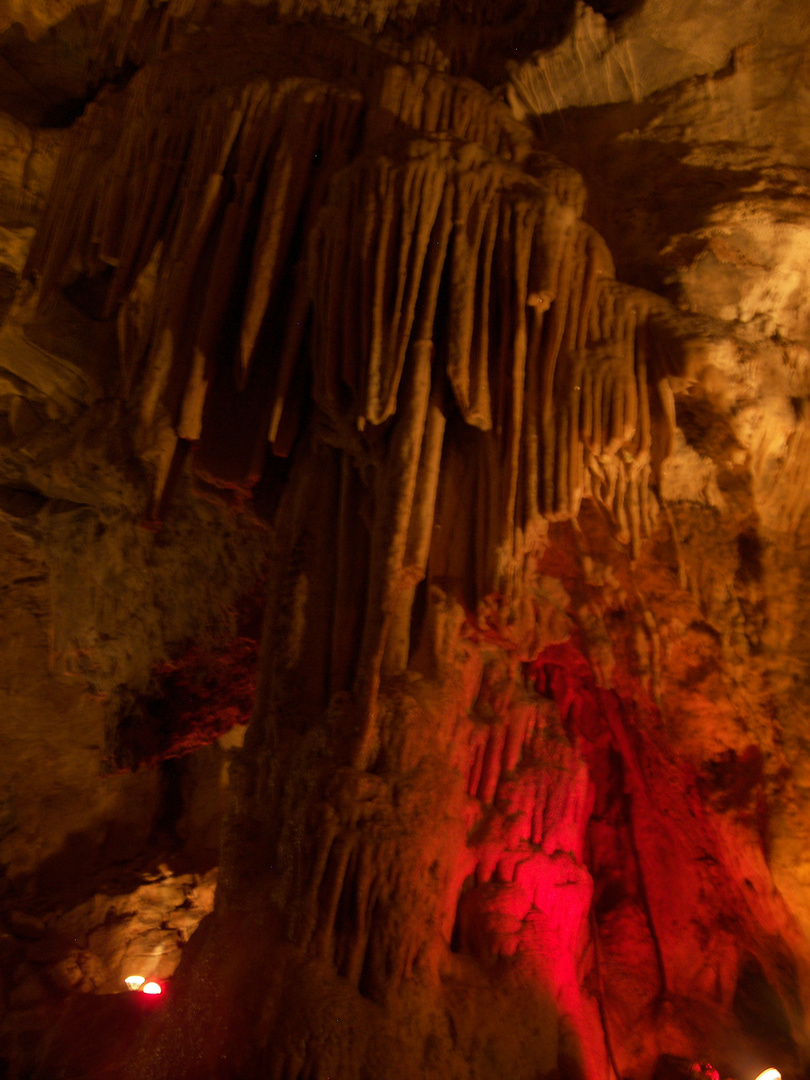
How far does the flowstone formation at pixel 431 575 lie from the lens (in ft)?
11.7

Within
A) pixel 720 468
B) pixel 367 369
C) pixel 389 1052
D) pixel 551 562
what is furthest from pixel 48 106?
pixel 389 1052

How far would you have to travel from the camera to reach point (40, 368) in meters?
6.27

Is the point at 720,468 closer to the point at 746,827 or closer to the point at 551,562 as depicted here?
the point at 551,562

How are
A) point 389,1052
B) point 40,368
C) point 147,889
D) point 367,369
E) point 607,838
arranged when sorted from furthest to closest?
point 147,889 → point 40,368 → point 607,838 → point 367,369 → point 389,1052

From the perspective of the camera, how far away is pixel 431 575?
4.23 meters

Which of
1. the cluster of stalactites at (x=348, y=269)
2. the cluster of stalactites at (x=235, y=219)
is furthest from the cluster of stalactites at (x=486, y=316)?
the cluster of stalactites at (x=235, y=219)

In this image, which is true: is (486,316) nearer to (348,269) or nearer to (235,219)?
(348,269)

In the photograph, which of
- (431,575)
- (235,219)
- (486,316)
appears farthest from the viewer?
(235,219)

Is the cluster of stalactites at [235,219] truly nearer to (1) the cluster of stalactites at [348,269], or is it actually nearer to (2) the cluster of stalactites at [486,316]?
(1) the cluster of stalactites at [348,269]

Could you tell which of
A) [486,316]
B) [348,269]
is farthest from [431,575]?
[348,269]

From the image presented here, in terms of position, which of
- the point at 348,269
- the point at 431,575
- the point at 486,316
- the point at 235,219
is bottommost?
the point at 431,575

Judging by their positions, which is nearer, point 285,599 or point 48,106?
point 285,599

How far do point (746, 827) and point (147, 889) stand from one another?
6.33 m

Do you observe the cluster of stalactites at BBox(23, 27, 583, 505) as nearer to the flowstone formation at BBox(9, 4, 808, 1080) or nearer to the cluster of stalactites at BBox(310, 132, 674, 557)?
the flowstone formation at BBox(9, 4, 808, 1080)
